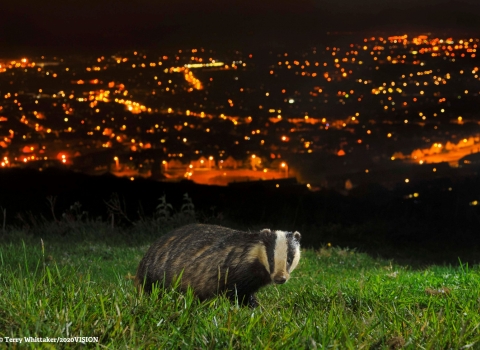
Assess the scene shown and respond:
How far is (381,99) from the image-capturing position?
5344cm

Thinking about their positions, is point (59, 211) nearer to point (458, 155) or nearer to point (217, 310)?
point (217, 310)

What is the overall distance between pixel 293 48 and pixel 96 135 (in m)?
20.1

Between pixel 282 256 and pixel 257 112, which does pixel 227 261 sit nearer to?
pixel 282 256

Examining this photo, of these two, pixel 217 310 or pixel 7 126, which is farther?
pixel 7 126

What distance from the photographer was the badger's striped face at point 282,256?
20.7ft

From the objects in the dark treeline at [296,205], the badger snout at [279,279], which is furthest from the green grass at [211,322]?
the dark treeline at [296,205]

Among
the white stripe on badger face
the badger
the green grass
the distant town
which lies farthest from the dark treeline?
the green grass

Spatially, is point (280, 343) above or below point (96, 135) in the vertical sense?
above

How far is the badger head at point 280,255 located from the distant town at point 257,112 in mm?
25451

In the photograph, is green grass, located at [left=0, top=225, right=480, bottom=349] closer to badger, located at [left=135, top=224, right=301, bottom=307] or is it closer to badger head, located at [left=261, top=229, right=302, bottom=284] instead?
badger head, located at [left=261, top=229, right=302, bottom=284]

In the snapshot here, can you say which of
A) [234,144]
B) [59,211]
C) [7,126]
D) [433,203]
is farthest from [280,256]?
[7,126]

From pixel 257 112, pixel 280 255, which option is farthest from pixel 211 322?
pixel 257 112

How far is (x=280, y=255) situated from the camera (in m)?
6.38

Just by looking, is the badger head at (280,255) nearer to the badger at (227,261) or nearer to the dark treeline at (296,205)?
the badger at (227,261)
